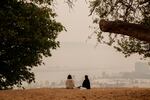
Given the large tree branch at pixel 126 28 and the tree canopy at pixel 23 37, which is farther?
the tree canopy at pixel 23 37

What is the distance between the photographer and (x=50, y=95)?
27359 mm

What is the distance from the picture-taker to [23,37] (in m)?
41.5

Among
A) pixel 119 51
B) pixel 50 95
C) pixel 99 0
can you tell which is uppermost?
pixel 99 0

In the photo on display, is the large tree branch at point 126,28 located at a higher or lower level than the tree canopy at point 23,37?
lower

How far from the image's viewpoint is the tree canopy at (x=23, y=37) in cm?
4016

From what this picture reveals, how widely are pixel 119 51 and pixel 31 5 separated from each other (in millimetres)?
10973

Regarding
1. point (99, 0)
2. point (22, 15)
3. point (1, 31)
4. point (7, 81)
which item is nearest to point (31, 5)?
point (22, 15)

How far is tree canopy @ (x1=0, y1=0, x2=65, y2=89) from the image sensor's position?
40156mm

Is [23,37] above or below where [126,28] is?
above

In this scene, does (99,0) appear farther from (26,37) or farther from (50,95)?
(26,37)

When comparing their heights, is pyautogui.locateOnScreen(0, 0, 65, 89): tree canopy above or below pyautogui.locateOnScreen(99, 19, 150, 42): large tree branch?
above

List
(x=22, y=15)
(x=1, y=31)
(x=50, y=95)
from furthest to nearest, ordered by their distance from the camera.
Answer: (x=22, y=15)
(x=1, y=31)
(x=50, y=95)

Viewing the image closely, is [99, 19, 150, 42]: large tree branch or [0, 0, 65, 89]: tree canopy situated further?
[0, 0, 65, 89]: tree canopy

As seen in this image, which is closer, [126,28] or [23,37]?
[126,28]
